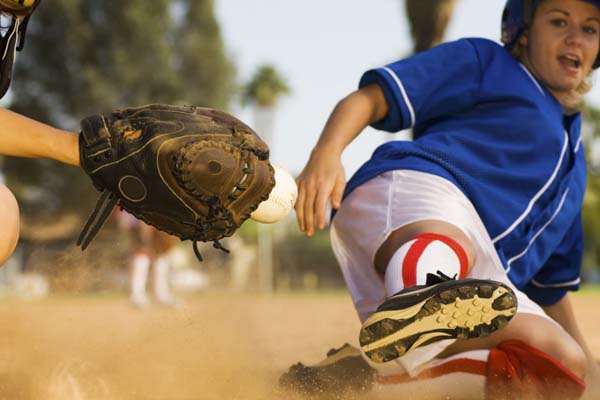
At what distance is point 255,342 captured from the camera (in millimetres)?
3691

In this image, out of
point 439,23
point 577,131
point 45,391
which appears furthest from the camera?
point 439,23

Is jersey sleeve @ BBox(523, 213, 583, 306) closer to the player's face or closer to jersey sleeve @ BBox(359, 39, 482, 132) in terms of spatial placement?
the player's face

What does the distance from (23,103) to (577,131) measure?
2743cm

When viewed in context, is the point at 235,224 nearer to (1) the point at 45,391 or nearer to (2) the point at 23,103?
(1) the point at 45,391

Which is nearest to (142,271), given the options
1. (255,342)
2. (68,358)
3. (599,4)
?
(255,342)

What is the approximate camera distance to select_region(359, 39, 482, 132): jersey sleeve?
2793 mm

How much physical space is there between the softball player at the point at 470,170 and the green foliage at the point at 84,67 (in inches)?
1000

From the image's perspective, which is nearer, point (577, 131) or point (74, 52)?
point (577, 131)

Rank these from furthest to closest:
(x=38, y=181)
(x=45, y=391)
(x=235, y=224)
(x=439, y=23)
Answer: (x=38, y=181), (x=439, y=23), (x=45, y=391), (x=235, y=224)

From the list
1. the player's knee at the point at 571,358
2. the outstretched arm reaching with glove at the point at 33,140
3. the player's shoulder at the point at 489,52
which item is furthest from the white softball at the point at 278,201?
the player's shoulder at the point at 489,52

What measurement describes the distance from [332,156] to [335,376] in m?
0.75

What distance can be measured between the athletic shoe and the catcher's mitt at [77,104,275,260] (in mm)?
711

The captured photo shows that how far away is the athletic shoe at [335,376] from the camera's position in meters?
2.62

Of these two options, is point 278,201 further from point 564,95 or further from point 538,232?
point 564,95
